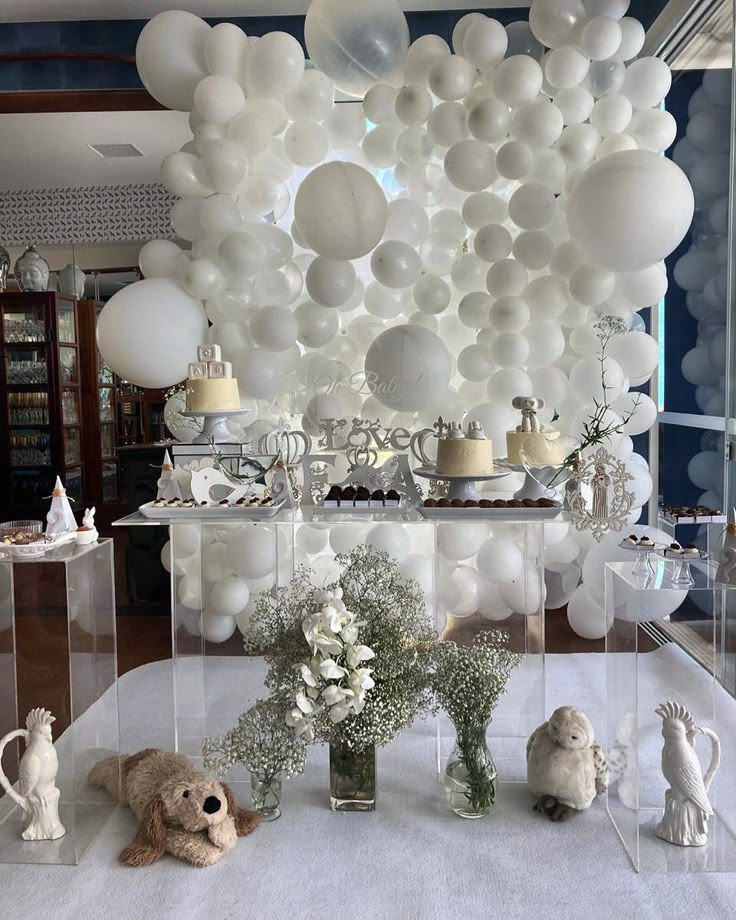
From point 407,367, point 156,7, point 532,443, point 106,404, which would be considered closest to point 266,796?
point 532,443

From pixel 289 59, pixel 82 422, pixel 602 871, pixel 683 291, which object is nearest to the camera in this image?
pixel 602 871

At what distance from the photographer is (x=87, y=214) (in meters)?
6.71

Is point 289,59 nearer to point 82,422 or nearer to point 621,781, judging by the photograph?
point 621,781

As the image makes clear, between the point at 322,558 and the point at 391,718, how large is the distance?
125 centimetres

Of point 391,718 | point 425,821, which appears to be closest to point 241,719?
point 391,718

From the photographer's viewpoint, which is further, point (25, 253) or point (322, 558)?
point (25, 253)

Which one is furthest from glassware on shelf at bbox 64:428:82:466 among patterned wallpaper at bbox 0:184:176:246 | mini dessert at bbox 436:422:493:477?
mini dessert at bbox 436:422:493:477

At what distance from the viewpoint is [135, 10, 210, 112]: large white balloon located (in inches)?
134

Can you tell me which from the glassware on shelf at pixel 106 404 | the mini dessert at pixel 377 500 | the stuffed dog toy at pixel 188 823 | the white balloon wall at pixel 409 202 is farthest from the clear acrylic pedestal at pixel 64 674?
the glassware on shelf at pixel 106 404

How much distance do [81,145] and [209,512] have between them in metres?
4.04

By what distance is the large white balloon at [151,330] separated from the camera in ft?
11.0

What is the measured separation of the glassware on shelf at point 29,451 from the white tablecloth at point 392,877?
5.19 m

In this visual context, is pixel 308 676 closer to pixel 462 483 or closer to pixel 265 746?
pixel 265 746

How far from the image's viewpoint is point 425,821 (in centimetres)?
235
